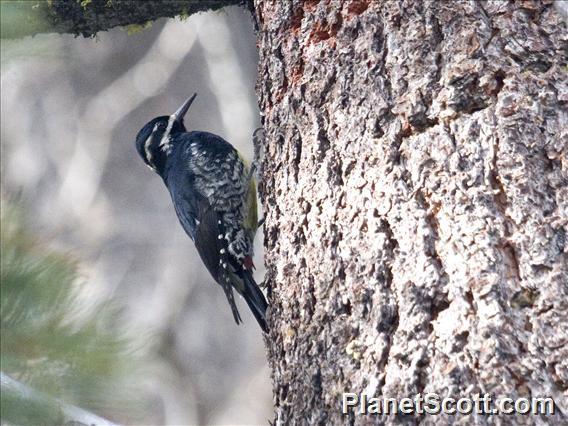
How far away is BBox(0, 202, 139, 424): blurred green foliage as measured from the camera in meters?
1.27

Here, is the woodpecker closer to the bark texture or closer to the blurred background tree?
the bark texture

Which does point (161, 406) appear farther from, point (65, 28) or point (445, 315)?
point (445, 315)

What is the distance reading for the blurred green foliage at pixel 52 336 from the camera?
127 centimetres

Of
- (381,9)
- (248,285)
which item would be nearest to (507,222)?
(381,9)

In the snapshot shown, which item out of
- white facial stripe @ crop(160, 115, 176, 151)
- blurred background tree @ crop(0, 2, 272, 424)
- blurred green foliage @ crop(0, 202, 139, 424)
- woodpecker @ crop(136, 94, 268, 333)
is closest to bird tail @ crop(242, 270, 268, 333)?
woodpecker @ crop(136, 94, 268, 333)

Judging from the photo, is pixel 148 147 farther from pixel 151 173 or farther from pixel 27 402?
pixel 151 173

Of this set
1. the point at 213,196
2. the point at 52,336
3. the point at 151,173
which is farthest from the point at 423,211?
the point at 151,173

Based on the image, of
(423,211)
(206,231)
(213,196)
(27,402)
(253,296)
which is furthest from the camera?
(213,196)

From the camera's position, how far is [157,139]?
14.7ft

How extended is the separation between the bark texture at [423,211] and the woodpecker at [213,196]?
4.95 feet

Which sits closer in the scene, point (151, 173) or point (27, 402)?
point (27, 402)

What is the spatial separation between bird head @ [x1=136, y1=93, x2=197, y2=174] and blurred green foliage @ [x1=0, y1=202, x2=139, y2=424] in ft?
10.2

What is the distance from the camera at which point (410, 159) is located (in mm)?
2117

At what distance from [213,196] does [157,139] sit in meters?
0.53
